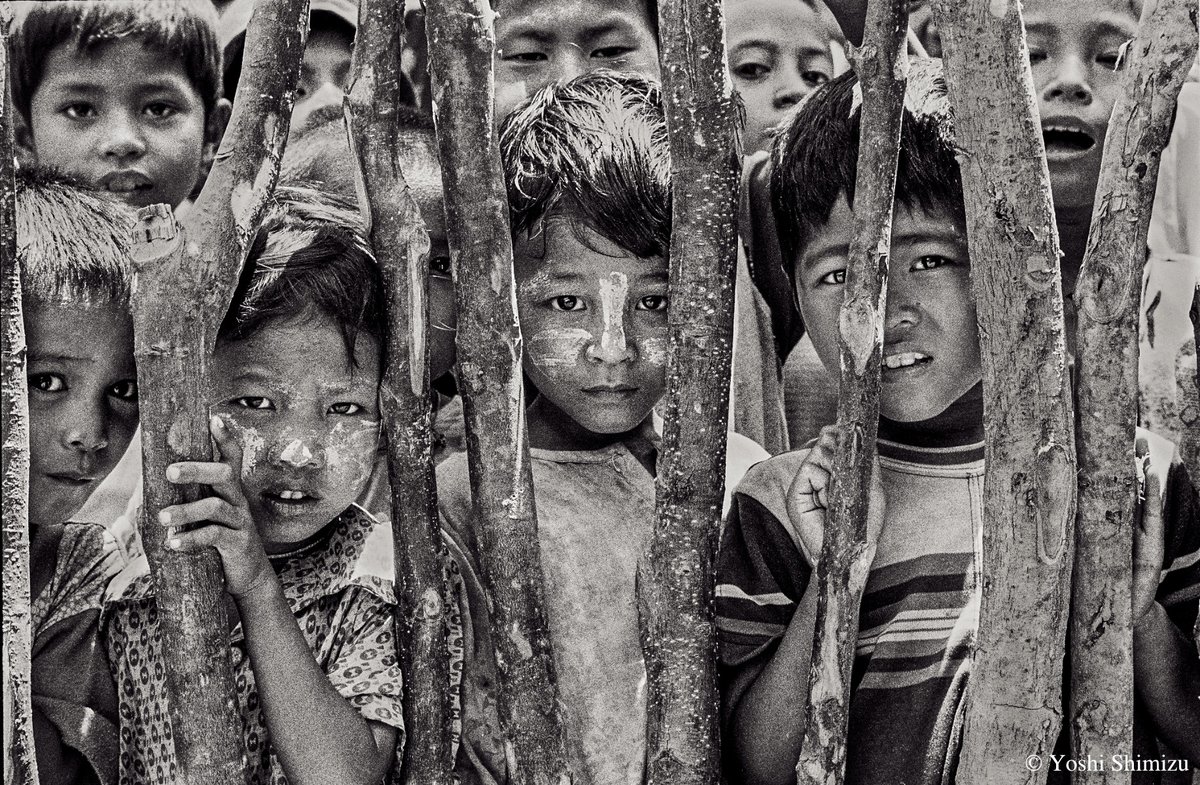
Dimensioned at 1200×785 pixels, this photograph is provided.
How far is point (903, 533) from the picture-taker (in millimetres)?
2258

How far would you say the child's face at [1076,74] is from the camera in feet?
7.73

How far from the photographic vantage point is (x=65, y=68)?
2359mm

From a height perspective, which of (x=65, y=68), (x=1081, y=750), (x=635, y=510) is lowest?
(x=1081, y=750)

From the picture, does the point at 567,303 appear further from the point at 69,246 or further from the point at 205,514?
the point at 69,246

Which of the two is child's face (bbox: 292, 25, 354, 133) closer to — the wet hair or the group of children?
the group of children

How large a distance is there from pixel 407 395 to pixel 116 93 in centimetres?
85

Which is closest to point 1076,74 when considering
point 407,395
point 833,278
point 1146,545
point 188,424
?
point 833,278

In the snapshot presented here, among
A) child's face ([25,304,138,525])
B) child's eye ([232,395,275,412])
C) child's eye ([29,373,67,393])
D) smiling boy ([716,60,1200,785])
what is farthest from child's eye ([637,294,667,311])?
child's eye ([29,373,67,393])

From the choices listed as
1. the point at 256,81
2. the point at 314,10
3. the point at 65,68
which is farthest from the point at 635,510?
the point at 65,68

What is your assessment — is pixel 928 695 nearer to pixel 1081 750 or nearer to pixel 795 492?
pixel 1081 750

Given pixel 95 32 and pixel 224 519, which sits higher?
pixel 95 32

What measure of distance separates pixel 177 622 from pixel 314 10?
4.07 ft

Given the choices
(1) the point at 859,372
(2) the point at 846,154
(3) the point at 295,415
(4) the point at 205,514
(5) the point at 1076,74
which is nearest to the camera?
(4) the point at 205,514

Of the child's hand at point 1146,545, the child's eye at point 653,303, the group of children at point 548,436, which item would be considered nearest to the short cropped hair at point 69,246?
the group of children at point 548,436
